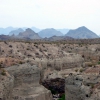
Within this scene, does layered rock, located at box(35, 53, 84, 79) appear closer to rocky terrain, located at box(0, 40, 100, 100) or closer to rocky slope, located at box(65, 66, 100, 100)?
rocky terrain, located at box(0, 40, 100, 100)

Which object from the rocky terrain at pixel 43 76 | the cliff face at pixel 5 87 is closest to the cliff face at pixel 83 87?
the rocky terrain at pixel 43 76

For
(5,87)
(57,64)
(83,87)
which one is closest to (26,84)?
(5,87)

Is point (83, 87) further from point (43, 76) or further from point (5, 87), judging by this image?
point (43, 76)

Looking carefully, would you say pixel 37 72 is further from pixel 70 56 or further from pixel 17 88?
pixel 70 56

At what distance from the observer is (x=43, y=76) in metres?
40.9

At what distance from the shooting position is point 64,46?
6838 centimetres

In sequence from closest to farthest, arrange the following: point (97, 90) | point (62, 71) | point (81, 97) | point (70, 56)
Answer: point (97, 90)
point (81, 97)
point (62, 71)
point (70, 56)

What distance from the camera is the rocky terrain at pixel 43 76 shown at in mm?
23766

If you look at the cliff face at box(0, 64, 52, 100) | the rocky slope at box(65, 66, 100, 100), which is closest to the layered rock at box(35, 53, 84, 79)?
the cliff face at box(0, 64, 52, 100)

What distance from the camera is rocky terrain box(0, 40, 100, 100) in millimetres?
23766

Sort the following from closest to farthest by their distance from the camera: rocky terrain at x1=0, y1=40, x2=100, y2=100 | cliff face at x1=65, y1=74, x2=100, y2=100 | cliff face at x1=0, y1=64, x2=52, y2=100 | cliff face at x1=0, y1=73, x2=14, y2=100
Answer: cliff face at x1=0, y1=73, x2=14, y2=100 < cliff face at x1=65, y1=74, x2=100, y2=100 < rocky terrain at x1=0, y1=40, x2=100, y2=100 < cliff face at x1=0, y1=64, x2=52, y2=100

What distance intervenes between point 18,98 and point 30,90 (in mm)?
2435

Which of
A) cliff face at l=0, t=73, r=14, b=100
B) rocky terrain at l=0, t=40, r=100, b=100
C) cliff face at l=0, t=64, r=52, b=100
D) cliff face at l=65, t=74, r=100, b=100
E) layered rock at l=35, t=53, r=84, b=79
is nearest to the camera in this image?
cliff face at l=0, t=73, r=14, b=100

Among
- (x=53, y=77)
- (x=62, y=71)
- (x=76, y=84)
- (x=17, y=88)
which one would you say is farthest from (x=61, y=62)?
(x=76, y=84)
